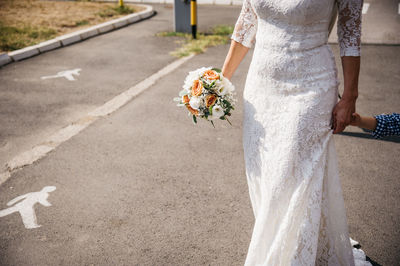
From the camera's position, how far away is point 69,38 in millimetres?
8922

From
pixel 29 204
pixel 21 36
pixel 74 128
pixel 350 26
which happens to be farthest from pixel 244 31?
pixel 21 36

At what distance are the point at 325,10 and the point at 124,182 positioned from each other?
8.34 ft

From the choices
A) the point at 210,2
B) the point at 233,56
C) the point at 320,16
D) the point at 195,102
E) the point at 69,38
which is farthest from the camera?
the point at 210,2

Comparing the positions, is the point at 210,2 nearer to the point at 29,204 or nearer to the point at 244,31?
the point at 29,204

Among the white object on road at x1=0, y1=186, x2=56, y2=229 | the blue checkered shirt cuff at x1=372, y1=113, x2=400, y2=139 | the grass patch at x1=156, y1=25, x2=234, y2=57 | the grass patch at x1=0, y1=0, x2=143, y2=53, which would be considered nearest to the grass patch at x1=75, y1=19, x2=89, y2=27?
the grass patch at x1=0, y1=0, x2=143, y2=53

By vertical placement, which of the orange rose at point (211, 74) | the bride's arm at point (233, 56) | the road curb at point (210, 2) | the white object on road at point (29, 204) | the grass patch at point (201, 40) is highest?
the road curb at point (210, 2)

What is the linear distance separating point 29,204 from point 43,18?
9.58 metres

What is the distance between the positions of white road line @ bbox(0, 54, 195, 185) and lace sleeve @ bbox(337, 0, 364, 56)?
3473 mm

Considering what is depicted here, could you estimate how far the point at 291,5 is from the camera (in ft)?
6.49

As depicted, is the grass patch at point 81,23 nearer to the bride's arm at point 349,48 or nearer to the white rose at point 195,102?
the white rose at point 195,102

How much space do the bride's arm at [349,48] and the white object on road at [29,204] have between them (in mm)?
2646

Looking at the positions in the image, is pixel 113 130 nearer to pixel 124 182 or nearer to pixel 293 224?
pixel 124 182

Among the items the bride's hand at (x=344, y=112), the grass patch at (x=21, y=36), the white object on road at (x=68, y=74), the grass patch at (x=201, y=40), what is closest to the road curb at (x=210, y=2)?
the grass patch at (x=201, y=40)

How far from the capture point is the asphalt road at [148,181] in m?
2.86
